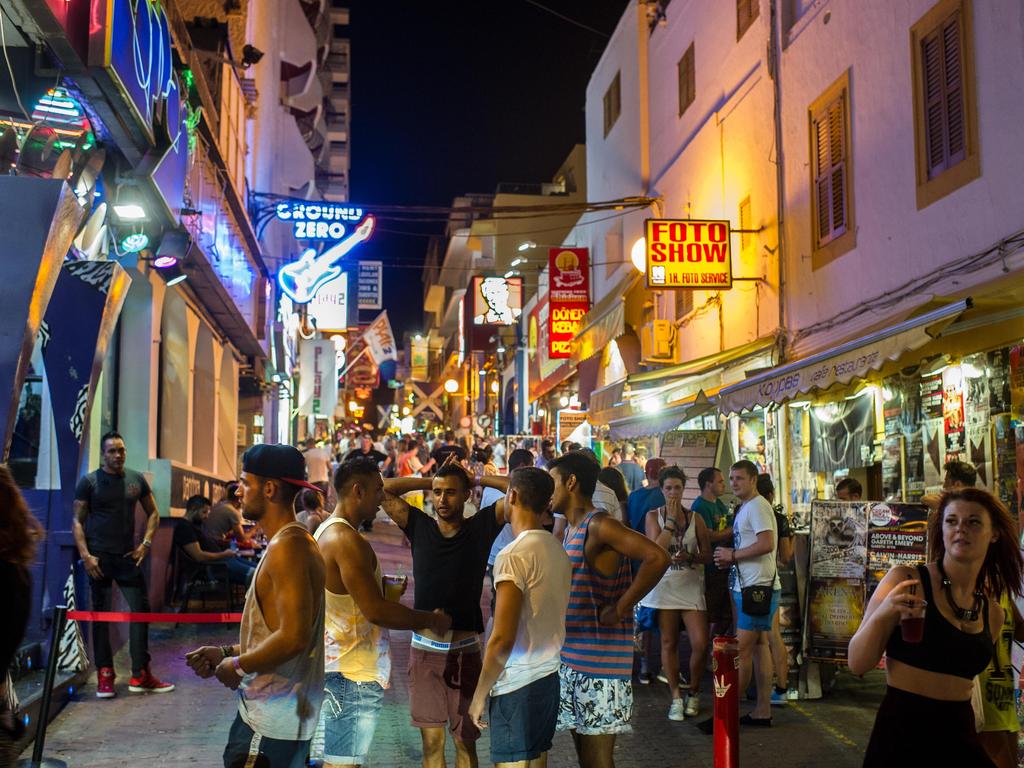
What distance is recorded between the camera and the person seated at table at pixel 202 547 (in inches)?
478

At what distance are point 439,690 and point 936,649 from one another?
8.64 ft

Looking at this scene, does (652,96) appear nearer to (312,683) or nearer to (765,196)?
(765,196)

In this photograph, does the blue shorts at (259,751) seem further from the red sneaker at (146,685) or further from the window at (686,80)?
the window at (686,80)

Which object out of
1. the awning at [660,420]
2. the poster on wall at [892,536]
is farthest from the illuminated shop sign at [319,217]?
the poster on wall at [892,536]

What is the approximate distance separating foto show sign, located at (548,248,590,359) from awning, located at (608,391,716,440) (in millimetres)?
9441

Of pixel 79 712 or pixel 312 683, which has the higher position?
pixel 312 683

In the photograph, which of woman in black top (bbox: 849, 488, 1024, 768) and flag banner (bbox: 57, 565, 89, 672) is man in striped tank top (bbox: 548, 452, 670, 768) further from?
flag banner (bbox: 57, 565, 89, 672)

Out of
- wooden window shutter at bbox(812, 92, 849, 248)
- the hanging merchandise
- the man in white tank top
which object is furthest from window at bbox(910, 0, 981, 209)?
the man in white tank top

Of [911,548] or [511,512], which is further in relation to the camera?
[911,548]

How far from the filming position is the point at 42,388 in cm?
1077

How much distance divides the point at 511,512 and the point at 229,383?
62.3ft

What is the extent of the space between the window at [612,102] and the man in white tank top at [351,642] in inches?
827

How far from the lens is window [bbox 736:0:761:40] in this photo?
15.9m

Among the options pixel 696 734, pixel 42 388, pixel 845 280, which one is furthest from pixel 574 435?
pixel 696 734
